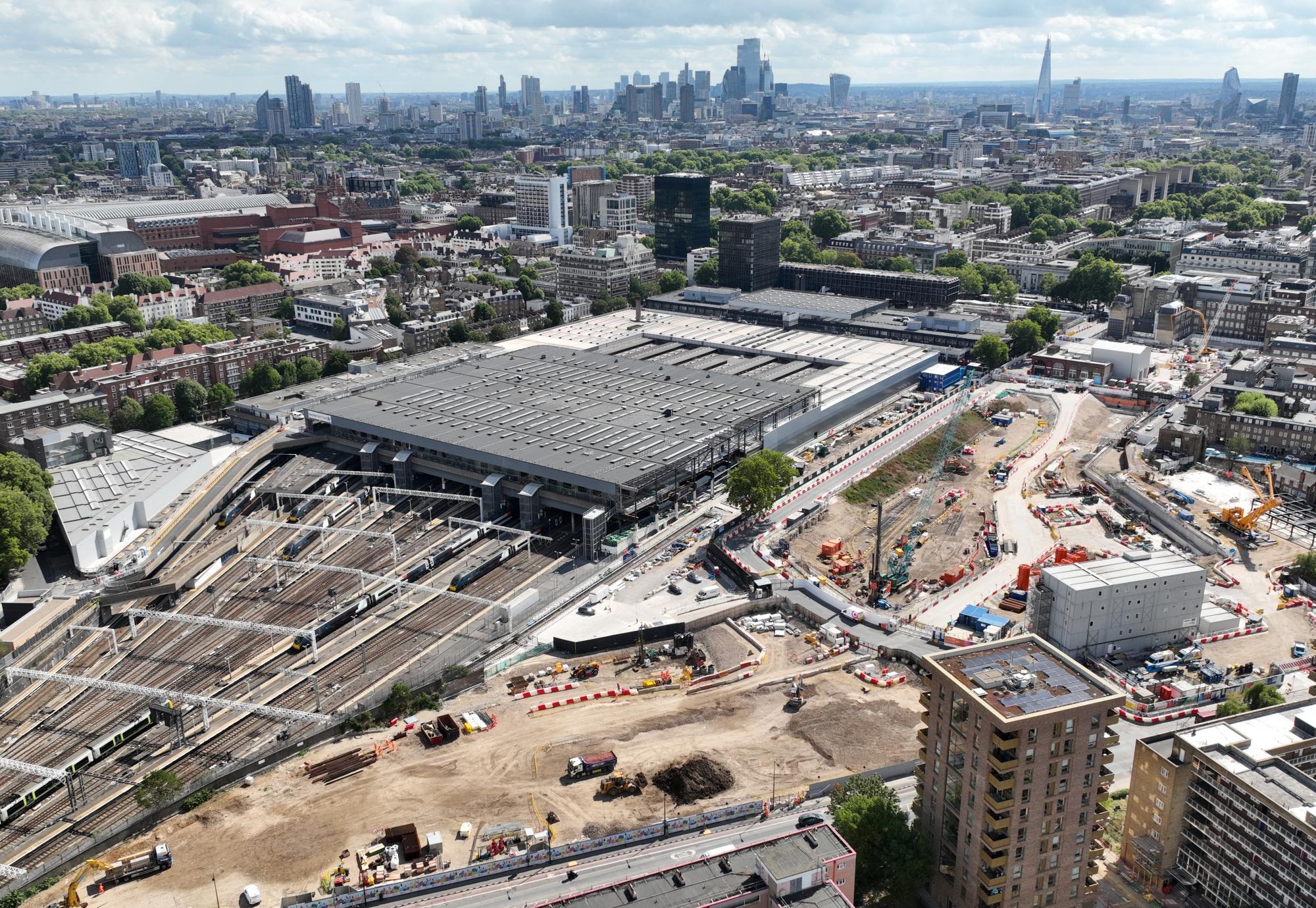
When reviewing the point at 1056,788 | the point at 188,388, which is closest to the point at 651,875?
the point at 1056,788

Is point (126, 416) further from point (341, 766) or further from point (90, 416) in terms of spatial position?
point (341, 766)

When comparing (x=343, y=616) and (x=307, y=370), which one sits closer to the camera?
(x=343, y=616)

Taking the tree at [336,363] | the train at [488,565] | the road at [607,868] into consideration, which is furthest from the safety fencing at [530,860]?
the tree at [336,363]

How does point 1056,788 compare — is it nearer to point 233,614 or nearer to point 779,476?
point 779,476

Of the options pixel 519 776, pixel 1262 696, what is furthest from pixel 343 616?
pixel 1262 696

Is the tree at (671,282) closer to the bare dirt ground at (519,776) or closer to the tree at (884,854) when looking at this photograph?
the bare dirt ground at (519,776)

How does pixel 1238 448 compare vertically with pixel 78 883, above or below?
above
